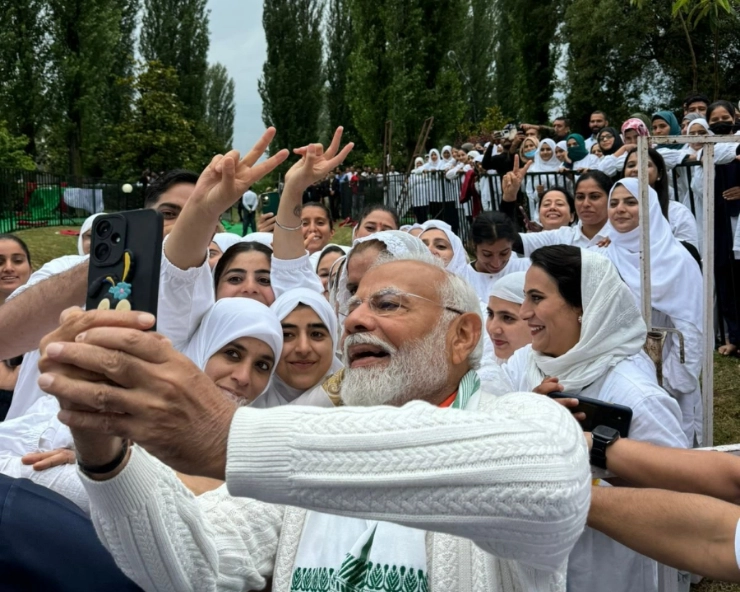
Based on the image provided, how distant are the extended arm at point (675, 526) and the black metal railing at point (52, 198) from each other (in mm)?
18874

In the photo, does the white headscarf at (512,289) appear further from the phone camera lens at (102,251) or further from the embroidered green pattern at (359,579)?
the phone camera lens at (102,251)

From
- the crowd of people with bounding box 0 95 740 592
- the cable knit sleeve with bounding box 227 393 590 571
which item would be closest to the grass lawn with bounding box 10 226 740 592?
the crowd of people with bounding box 0 95 740 592

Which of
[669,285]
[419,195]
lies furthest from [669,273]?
[419,195]

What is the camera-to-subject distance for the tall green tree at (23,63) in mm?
24611

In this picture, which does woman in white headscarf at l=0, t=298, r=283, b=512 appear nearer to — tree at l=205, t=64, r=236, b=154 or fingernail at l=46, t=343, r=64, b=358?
fingernail at l=46, t=343, r=64, b=358

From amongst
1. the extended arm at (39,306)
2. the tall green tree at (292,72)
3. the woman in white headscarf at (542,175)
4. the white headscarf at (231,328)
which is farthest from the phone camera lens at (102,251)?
the tall green tree at (292,72)

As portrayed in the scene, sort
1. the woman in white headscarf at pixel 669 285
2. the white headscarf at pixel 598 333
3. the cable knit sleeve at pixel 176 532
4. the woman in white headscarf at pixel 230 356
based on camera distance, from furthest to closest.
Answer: the woman in white headscarf at pixel 669 285
the white headscarf at pixel 598 333
the woman in white headscarf at pixel 230 356
the cable knit sleeve at pixel 176 532

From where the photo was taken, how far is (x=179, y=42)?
128ft

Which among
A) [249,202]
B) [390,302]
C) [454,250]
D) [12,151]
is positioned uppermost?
[12,151]

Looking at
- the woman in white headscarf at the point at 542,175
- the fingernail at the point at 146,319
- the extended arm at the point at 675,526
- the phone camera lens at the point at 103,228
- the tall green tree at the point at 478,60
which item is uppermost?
the tall green tree at the point at 478,60

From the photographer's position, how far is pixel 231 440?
3.74 feet

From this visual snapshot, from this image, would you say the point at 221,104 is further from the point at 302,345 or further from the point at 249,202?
the point at 302,345

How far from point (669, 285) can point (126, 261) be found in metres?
4.72

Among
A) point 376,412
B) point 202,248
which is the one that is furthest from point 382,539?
point 202,248
